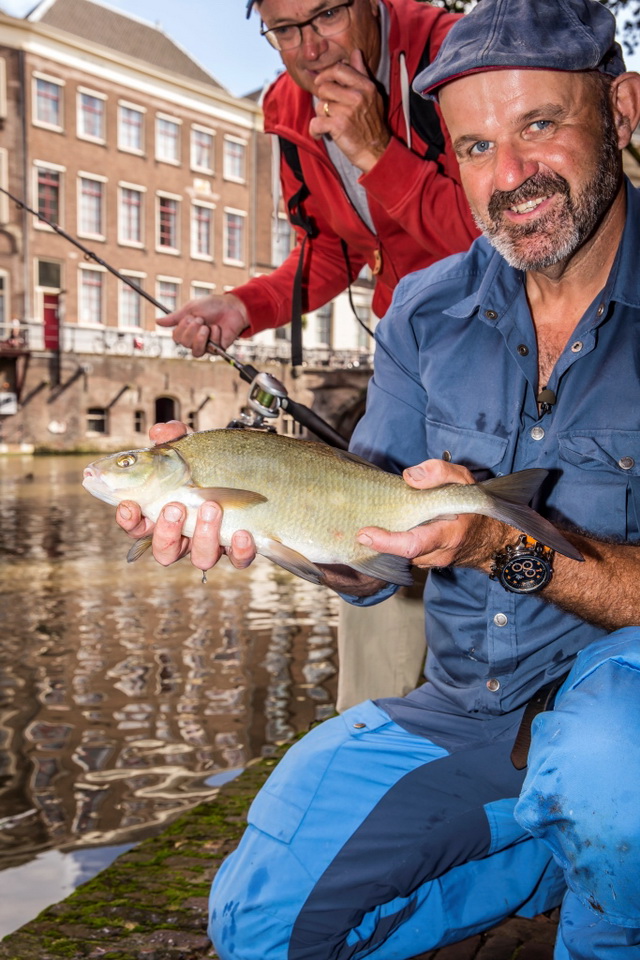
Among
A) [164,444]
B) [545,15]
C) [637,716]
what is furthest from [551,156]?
[637,716]

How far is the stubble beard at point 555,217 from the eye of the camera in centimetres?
257

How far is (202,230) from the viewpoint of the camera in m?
37.4

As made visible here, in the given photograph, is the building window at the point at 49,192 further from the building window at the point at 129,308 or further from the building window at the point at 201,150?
the building window at the point at 201,150

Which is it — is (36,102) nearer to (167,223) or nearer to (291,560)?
(167,223)

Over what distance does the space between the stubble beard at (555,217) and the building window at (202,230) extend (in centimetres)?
3560

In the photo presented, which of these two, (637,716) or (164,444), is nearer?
(637,716)

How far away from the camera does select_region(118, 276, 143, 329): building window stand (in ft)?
112

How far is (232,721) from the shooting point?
5621 mm

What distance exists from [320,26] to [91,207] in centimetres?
3214

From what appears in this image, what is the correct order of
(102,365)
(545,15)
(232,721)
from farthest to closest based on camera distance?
(102,365) → (232,721) → (545,15)

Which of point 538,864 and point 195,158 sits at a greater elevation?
point 195,158

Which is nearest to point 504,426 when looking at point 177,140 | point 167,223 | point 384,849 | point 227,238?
point 384,849

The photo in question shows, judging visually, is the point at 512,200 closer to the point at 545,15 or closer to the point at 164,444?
the point at 545,15

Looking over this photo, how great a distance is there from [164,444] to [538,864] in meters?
1.64
